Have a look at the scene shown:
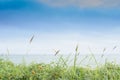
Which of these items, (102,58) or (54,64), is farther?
(102,58)

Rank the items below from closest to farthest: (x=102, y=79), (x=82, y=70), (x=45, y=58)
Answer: (x=102, y=79) < (x=82, y=70) < (x=45, y=58)

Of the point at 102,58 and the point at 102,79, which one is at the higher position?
the point at 102,58

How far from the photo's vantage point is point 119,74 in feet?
18.7

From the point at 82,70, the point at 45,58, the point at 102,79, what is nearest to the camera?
the point at 102,79

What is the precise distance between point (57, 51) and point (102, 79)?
0.87m

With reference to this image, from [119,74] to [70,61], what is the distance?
899 millimetres

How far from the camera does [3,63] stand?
6551 millimetres

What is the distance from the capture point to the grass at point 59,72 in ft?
18.0

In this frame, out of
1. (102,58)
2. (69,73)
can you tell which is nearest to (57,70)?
(69,73)

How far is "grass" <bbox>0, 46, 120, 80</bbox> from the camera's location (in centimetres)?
549

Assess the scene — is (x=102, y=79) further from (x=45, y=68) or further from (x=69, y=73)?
(x=45, y=68)

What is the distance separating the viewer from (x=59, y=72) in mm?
5621

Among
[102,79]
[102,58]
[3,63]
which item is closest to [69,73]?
[102,79]

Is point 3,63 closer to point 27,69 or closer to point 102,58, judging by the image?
point 27,69
